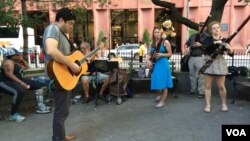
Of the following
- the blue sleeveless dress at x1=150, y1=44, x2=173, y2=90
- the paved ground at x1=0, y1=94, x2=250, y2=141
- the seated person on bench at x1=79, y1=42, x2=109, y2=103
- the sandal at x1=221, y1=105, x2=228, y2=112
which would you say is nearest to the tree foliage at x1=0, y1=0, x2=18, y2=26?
the seated person on bench at x1=79, y1=42, x2=109, y2=103

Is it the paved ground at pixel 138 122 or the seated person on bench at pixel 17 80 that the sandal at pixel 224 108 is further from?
the seated person on bench at pixel 17 80

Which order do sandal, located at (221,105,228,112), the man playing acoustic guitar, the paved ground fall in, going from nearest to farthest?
the man playing acoustic guitar < the paved ground < sandal, located at (221,105,228,112)

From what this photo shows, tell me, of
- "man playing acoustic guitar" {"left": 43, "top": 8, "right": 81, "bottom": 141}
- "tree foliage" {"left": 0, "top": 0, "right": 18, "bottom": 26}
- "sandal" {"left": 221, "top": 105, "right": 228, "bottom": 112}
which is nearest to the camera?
"man playing acoustic guitar" {"left": 43, "top": 8, "right": 81, "bottom": 141}

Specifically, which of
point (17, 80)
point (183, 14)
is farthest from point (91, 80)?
point (183, 14)

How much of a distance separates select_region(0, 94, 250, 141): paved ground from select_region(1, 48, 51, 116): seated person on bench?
0.37 meters

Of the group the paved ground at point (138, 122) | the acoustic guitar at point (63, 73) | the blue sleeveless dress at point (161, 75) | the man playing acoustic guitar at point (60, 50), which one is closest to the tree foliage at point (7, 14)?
the paved ground at point (138, 122)

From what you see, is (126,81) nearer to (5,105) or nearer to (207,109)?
(207,109)

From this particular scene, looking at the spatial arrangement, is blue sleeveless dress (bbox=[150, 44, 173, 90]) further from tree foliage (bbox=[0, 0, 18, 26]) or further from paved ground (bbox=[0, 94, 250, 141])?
tree foliage (bbox=[0, 0, 18, 26])

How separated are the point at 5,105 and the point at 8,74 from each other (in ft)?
3.75

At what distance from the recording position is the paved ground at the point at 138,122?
18.7ft

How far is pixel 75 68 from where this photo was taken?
474 cm

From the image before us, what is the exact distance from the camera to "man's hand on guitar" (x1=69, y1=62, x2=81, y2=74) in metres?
4.68

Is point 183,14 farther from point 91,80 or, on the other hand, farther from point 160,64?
point 160,64

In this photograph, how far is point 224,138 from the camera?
412 cm
